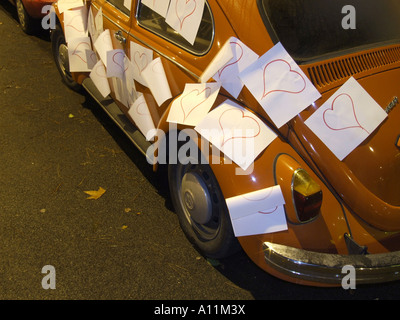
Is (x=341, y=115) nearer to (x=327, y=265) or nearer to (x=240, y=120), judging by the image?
(x=240, y=120)

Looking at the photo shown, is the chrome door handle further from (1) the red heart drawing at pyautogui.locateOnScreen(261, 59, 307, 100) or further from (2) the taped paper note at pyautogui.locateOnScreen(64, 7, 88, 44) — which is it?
(1) the red heart drawing at pyautogui.locateOnScreen(261, 59, 307, 100)

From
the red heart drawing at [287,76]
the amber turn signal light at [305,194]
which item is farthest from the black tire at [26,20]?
the amber turn signal light at [305,194]

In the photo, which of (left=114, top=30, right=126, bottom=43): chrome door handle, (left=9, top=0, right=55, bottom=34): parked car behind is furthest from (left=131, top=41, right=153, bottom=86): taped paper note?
(left=9, top=0, right=55, bottom=34): parked car behind

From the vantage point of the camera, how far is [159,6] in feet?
8.95

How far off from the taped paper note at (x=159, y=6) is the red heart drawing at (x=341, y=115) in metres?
1.26

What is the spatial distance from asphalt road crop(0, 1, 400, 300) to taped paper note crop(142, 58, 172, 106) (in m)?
0.89

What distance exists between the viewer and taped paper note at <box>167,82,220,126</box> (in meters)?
2.33

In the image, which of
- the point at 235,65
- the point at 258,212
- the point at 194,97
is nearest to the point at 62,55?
the point at 194,97

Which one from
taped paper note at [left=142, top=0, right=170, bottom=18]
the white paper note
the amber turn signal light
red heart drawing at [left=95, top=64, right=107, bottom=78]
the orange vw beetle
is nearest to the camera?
the amber turn signal light

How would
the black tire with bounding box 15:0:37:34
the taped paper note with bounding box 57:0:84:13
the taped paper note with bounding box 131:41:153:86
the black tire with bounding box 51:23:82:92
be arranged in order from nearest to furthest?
the taped paper note with bounding box 131:41:153:86
the taped paper note with bounding box 57:0:84:13
the black tire with bounding box 51:23:82:92
the black tire with bounding box 15:0:37:34

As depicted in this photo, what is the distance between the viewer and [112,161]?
143 inches
